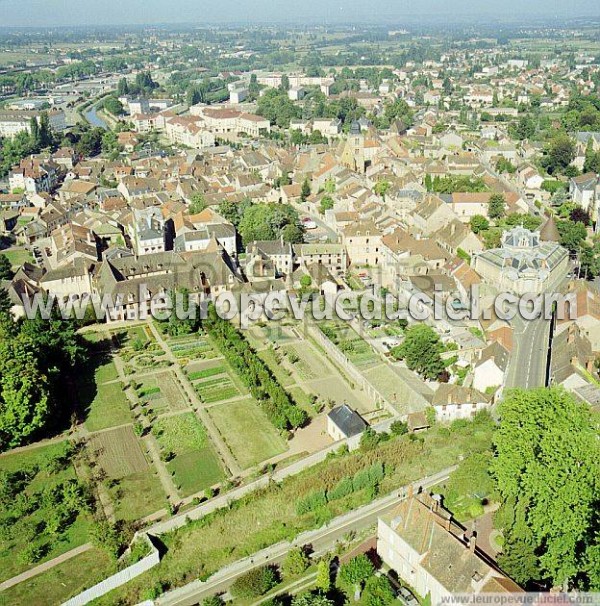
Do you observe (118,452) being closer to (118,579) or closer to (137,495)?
(137,495)

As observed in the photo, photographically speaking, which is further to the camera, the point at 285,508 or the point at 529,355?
the point at 529,355

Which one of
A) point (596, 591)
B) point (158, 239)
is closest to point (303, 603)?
point (596, 591)

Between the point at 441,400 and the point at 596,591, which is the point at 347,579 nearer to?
the point at 596,591

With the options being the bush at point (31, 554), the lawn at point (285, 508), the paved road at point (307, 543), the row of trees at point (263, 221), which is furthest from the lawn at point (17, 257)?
the paved road at point (307, 543)

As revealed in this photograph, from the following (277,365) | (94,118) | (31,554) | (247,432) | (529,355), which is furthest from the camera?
(94,118)

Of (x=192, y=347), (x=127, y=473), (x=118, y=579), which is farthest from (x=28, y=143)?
(x=118, y=579)

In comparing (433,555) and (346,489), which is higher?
(433,555)

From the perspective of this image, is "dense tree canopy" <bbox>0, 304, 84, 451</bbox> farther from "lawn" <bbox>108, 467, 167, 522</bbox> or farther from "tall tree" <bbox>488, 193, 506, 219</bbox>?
"tall tree" <bbox>488, 193, 506, 219</bbox>

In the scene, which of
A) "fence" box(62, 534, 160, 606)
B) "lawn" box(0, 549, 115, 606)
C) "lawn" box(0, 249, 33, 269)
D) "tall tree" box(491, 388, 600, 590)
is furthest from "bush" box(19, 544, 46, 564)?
"lawn" box(0, 249, 33, 269)
